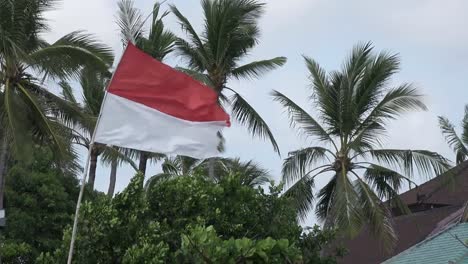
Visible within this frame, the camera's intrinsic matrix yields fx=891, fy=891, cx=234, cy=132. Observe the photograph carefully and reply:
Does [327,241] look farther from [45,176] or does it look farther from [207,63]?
[45,176]

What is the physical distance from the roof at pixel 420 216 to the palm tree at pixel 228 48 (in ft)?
17.2

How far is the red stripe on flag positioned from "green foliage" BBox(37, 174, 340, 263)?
8.13 ft

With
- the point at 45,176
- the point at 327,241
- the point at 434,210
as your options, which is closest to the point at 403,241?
the point at 434,210

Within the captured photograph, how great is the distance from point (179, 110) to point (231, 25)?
35.0 feet

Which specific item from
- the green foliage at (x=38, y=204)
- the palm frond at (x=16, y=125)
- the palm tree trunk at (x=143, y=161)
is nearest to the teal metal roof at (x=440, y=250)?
the palm frond at (x=16, y=125)

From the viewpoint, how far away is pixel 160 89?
39.2 ft

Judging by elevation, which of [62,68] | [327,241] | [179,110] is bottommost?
[327,241]

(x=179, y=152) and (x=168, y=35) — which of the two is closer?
(x=179, y=152)

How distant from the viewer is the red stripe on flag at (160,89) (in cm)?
1177

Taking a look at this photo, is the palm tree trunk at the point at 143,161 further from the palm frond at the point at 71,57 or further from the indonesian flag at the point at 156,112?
the indonesian flag at the point at 156,112

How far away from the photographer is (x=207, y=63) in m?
22.6

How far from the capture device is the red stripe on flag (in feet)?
38.6

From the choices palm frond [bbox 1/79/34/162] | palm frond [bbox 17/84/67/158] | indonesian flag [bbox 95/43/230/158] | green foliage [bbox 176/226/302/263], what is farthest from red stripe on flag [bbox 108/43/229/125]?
palm frond [bbox 17/84/67/158]

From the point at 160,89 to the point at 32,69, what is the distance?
7488mm
